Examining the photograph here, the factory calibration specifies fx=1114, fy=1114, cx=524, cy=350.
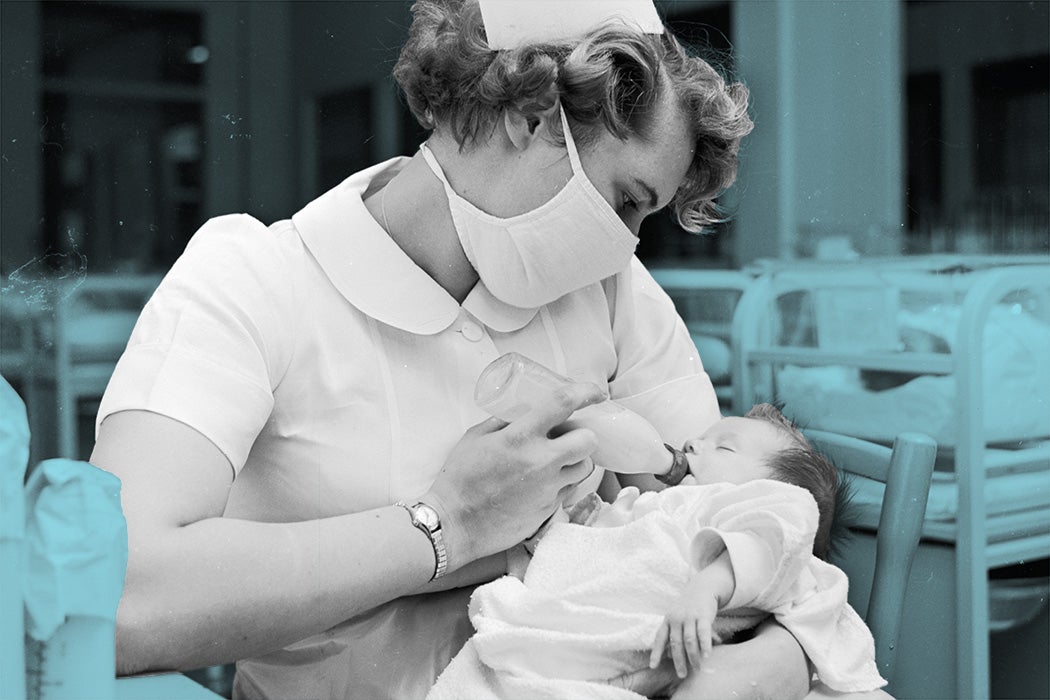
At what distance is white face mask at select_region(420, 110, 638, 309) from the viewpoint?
147 cm

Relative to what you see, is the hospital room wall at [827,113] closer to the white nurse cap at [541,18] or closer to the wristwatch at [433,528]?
the white nurse cap at [541,18]

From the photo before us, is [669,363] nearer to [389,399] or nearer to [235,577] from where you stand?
[389,399]

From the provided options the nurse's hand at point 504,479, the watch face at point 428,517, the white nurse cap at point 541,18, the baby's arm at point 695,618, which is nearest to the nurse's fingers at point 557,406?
the nurse's hand at point 504,479

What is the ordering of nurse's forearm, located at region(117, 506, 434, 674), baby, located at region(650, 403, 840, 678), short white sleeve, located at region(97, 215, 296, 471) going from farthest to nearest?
1. baby, located at region(650, 403, 840, 678)
2. short white sleeve, located at region(97, 215, 296, 471)
3. nurse's forearm, located at region(117, 506, 434, 674)

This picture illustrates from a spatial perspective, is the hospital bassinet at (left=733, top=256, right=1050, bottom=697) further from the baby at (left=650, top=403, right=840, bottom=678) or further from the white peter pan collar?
the white peter pan collar

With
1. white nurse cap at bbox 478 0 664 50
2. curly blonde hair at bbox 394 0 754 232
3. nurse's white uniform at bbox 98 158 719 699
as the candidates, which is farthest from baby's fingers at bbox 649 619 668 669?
white nurse cap at bbox 478 0 664 50

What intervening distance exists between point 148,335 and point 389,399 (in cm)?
32

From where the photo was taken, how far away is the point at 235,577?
1242mm

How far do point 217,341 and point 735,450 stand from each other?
0.73 metres

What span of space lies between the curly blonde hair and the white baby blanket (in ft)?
1.62

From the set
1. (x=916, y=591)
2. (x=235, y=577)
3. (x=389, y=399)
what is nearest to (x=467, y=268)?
(x=389, y=399)

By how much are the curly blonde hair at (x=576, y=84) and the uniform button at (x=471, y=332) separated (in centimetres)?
26

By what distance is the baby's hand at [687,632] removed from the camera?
1268mm

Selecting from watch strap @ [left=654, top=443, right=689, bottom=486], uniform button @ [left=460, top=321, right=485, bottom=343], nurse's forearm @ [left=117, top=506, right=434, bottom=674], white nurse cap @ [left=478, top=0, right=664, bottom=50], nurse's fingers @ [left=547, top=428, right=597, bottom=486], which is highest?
white nurse cap @ [left=478, top=0, right=664, bottom=50]
